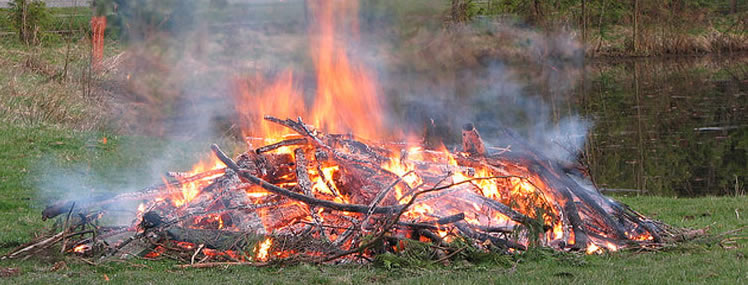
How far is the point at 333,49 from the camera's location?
1067 cm

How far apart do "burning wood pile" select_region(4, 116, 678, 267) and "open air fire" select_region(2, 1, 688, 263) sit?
1 cm

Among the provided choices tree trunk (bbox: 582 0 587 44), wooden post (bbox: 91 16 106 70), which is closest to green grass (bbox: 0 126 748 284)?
wooden post (bbox: 91 16 106 70)

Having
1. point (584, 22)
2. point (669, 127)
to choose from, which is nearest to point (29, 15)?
point (669, 127)

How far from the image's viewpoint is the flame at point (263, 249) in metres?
6.35

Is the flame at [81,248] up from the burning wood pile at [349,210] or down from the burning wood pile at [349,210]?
down

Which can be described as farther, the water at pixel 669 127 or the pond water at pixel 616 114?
the pond water at pixel 616 114

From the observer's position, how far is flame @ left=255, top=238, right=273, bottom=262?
6348 mm

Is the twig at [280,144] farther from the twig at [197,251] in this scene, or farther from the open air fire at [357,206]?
the twig at [197,251]

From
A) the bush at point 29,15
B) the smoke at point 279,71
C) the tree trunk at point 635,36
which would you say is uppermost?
the bush at point 29,15

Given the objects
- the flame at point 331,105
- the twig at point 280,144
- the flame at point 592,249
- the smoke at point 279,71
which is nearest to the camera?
the flame at point 592,249

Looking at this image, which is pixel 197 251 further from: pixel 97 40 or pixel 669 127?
pixel 669 127

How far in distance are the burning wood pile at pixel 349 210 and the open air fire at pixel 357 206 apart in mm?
11

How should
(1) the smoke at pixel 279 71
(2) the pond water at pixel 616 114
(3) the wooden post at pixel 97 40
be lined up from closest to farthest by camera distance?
(1) the smoke at pixel 279 71 → (2) the pond water at pixel 616 114 → (3) the wooden post at pixel 97 40

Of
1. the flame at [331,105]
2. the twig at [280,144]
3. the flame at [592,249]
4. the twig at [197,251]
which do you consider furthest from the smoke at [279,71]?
the twig at [197,251]
